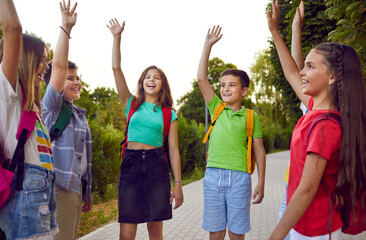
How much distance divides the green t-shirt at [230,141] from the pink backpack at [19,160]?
1.94 metres

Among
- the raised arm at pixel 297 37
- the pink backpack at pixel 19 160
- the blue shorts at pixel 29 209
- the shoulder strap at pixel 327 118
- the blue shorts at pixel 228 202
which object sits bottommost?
the blue shorts at pixel 228 202

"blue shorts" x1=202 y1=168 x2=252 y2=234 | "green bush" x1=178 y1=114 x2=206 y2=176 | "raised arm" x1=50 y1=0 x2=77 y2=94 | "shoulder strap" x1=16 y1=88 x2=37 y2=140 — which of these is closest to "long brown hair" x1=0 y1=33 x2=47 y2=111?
"shoulder strap" x1=16 y1=88 x2=37 y2=140

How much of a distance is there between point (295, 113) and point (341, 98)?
13.6 m

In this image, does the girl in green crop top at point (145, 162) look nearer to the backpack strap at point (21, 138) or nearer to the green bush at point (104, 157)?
the backpack strap at point (21, 138)

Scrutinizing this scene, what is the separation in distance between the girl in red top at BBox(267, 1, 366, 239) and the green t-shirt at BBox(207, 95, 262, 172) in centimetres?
157

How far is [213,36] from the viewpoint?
370 centimetres

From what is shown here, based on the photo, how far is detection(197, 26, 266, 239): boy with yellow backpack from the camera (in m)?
3.39

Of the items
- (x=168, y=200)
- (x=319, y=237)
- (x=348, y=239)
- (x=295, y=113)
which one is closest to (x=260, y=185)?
(x=168, y=200)

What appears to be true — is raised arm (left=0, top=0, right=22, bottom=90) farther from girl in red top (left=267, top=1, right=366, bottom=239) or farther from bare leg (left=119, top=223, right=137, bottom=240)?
bare leg (left=119, top=223, right=137, bottom=240)

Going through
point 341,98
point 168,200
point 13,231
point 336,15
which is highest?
point 336,15

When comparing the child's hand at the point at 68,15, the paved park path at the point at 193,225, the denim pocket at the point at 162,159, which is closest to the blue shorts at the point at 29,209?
the child's hand at the point at 68,15

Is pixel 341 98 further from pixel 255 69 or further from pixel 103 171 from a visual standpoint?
pixel 255 69

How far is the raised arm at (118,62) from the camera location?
3.49 m

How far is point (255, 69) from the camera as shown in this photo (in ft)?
125
